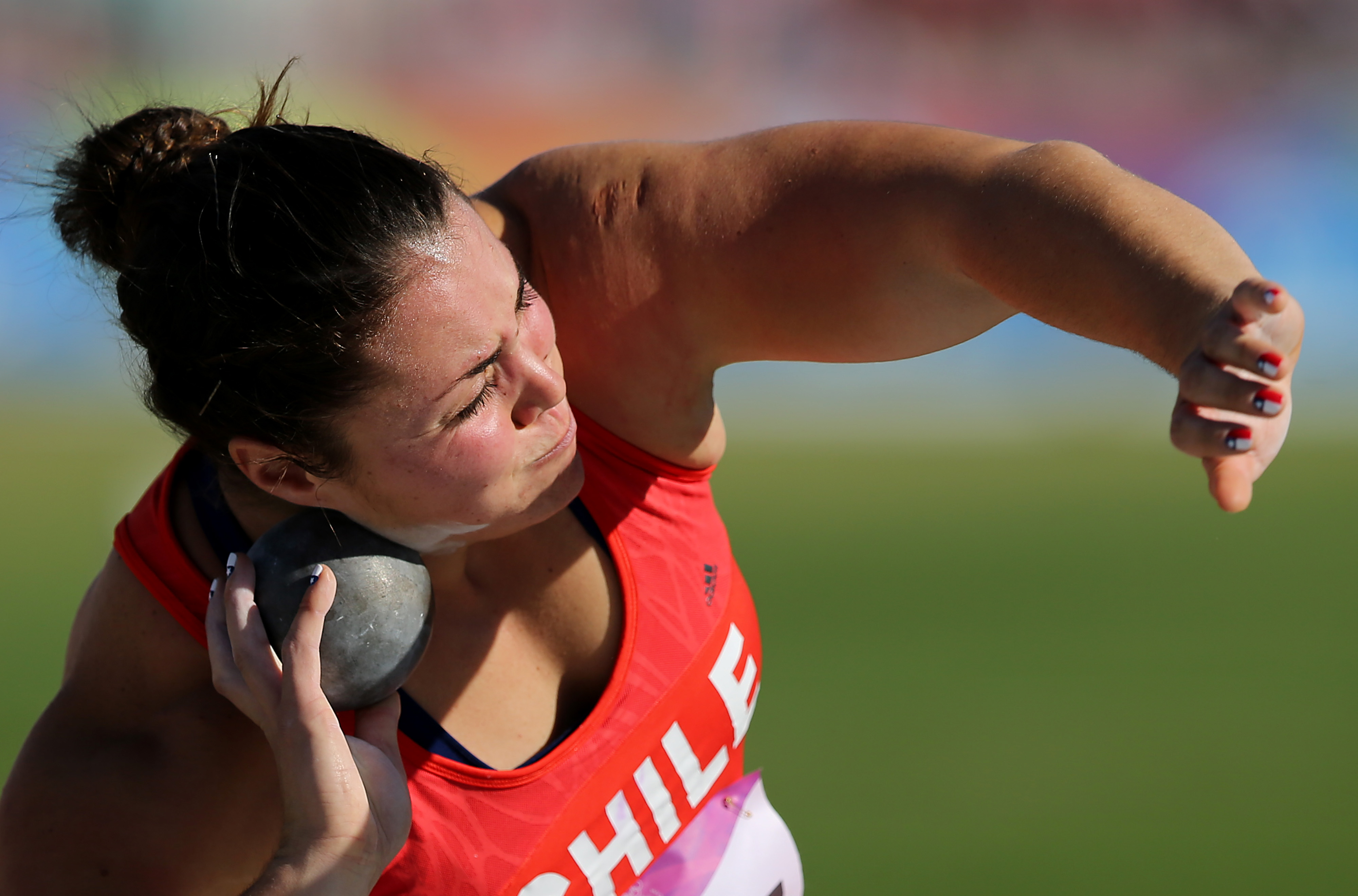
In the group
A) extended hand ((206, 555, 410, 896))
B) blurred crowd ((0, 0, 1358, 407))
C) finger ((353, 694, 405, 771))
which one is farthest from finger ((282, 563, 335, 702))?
blurred crowd ((0, 0, 1358, 407))

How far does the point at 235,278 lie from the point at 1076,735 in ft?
11.3

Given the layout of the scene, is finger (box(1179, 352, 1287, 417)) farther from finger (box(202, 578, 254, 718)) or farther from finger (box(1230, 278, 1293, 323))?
finger (box(202, 578, 254, 718))

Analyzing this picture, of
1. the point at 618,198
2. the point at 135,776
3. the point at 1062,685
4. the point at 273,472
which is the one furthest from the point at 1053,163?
the point at 1062,685

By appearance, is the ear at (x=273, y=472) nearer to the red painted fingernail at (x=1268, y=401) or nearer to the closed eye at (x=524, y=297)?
the closed eye at (x=524, y=297)

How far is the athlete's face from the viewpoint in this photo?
123 centimetres

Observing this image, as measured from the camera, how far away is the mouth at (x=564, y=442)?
136cm

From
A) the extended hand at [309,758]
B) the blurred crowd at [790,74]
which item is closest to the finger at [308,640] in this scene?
the extended hand at [309,758]

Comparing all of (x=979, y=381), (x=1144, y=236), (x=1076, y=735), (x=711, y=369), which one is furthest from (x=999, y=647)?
(x=979, y=381)

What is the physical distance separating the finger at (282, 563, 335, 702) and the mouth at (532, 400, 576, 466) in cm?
28

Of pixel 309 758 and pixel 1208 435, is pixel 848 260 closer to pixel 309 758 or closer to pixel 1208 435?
pixel 1208 435

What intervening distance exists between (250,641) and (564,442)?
0.43 meters

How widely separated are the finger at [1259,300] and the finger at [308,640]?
951 mm

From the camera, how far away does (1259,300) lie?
2.90 feet

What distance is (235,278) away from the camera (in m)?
1.21
